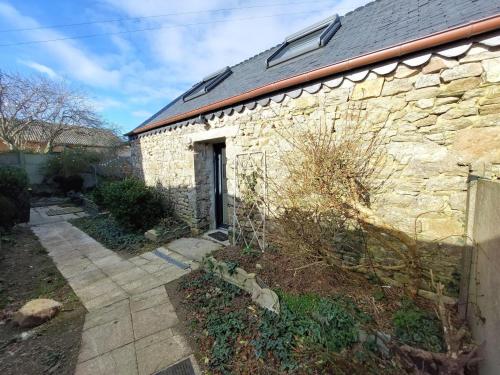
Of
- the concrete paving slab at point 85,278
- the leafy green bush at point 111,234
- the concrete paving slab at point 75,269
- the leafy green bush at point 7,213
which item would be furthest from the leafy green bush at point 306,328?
the leafy green bush at point 7,213

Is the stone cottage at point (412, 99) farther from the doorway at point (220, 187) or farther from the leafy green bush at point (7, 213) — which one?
the leafy green bush at point (7, 213)

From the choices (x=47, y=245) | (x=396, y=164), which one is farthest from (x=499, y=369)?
(x=47, y=245)

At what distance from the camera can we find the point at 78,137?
20.8 m

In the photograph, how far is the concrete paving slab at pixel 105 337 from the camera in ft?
8.02

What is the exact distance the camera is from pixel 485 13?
2.27 metres

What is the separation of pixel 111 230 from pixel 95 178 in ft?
25.8

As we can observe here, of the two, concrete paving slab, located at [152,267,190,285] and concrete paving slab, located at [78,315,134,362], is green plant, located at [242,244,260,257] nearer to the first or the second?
concrete paving slab, located at [152,267,190,285]

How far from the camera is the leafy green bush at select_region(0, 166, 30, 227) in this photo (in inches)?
261

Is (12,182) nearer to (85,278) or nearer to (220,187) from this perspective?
(85,278)

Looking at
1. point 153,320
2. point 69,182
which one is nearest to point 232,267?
point 153,320

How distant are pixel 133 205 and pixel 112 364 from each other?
4.28 metres

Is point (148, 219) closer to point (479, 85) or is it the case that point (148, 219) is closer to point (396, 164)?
point (396, 164)

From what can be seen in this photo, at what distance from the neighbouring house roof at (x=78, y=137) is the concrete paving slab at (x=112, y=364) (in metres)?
16.5

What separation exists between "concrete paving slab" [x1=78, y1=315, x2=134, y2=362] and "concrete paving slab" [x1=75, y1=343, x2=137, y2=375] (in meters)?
0.08
